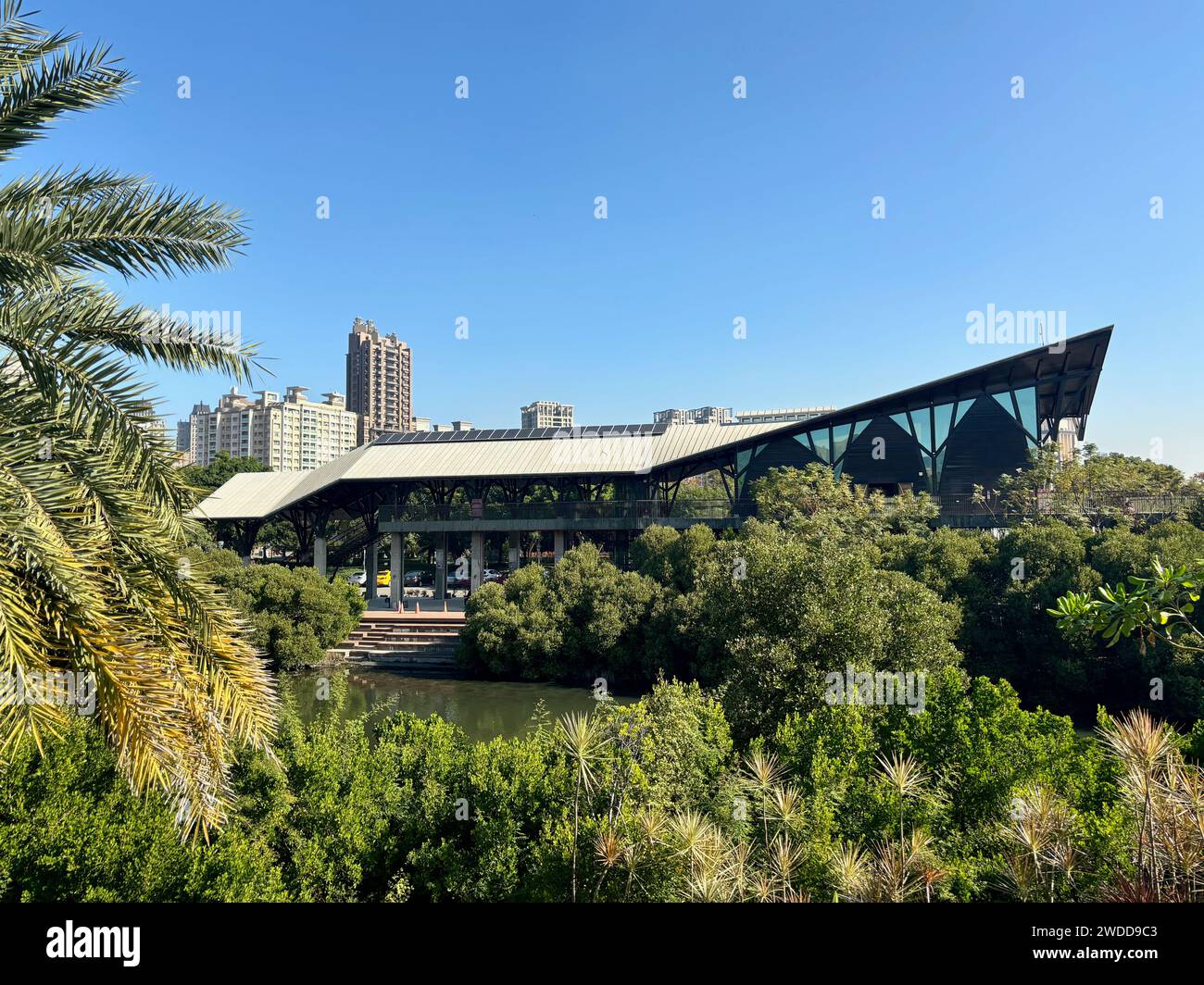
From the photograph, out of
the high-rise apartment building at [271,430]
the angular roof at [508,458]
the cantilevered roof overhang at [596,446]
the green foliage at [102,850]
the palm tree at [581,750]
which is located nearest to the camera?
the palm tree at [581,750]

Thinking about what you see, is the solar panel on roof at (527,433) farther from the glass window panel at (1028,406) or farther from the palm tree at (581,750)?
the palm tree at (581,750)

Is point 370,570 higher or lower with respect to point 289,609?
higher

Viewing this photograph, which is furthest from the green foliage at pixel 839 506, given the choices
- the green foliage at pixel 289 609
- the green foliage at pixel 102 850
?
the green foliage at pixel 102 850

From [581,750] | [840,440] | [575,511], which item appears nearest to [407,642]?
[575,511]

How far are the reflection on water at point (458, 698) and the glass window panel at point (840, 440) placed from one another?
13136mm

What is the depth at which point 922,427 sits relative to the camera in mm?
29516

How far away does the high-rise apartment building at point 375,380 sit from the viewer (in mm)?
136625

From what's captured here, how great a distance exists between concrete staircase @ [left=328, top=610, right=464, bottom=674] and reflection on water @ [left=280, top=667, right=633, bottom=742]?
0.92m

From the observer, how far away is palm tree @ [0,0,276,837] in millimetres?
4289

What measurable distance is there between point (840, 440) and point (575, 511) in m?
11.3

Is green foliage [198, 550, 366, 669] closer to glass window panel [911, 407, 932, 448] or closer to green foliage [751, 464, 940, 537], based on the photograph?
green foliage [751, 464, 940, 537]

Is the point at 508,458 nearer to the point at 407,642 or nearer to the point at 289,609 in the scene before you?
the point at 407,642

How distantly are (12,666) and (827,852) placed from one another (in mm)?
5604
